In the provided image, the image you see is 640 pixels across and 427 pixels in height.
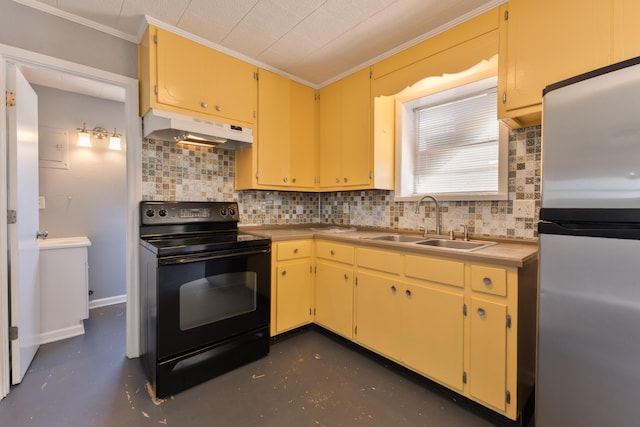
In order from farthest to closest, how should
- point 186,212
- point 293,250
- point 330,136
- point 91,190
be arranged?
1. point 91,190
2. point 330,136
3. point 293,250
4. point 186,212

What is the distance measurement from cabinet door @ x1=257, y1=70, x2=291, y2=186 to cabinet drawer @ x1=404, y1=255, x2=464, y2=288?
1.40 meters

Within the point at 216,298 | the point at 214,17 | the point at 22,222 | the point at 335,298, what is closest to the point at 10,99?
the point at 22,222

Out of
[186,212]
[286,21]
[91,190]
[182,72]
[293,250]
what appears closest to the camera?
[286,21]

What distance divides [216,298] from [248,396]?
0.61 metres

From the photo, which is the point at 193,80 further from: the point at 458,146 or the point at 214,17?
the point at 458,146

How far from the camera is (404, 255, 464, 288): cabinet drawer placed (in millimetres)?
1589

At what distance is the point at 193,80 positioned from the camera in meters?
2.09

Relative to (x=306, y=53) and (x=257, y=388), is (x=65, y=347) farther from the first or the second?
(x=306, y=53)

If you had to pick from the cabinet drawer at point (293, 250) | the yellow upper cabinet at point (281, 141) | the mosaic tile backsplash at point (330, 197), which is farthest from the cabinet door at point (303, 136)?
the cabinet drawer at point (293, 250)

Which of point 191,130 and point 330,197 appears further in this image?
point 330,197

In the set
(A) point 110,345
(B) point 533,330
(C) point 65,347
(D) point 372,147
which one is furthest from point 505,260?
(C) point 65,347

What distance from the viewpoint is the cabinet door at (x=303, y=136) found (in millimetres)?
2764

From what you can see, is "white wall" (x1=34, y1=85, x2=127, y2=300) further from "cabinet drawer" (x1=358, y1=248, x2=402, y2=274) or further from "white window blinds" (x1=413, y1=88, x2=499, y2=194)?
"white window blinds" (x1=413, y1=88, x2=499, y2=194)

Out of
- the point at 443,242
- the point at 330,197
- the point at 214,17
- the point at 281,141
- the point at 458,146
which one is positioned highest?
the point at 214,17
